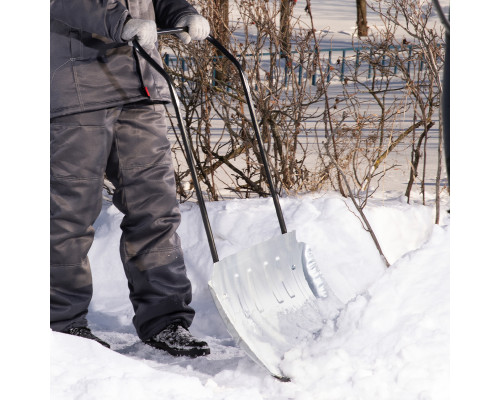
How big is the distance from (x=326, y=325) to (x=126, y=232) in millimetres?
990

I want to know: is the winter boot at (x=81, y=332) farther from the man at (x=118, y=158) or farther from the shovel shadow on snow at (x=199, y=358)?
the shovel shadow on snow at (x=199, y=358)

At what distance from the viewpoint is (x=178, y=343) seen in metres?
3.00

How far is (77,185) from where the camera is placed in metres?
2.82

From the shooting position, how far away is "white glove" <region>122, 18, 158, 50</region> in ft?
8.43

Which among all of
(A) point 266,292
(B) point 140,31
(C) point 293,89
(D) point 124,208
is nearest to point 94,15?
(B) point 140,31

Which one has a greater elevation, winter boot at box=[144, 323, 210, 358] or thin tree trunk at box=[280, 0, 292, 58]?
thin tree trunk at box=[280, 0, 292, 58]

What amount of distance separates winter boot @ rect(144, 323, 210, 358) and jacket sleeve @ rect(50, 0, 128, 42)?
1.26m

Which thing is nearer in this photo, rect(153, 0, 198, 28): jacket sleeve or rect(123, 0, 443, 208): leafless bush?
rect(153, 0, 198, 28): jacket sleeve

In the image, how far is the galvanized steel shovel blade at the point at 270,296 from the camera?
253cm

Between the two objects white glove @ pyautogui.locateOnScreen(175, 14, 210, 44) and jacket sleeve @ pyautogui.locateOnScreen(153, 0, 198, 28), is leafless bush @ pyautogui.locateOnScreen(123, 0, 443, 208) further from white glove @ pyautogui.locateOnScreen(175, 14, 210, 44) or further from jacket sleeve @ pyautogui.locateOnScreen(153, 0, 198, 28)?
white glove @ pyautogui.locateOnScreen(175, 14, 210, 44)

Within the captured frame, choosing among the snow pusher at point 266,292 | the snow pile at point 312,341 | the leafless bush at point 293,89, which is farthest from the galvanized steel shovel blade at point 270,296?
the leafless bush at point 293,89

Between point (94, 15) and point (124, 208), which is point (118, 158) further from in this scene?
point (94, 15)

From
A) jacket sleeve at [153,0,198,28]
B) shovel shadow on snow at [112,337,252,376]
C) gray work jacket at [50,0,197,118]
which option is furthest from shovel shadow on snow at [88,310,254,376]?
jacket sleeve at [153,0,198,28]
